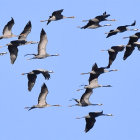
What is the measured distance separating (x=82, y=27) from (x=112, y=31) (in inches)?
94.3

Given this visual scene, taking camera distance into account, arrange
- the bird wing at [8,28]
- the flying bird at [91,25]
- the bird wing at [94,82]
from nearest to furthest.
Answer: the flying bird at [91,25] → the bird wing at [8,28] → the bird wing at [94,82]

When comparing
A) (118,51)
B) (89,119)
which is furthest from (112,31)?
(89,119)

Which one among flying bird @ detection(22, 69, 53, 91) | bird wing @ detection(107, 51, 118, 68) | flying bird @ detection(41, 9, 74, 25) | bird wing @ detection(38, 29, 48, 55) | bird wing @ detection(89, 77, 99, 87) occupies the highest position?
flying bird @ detection(41, 9, 74, 25)

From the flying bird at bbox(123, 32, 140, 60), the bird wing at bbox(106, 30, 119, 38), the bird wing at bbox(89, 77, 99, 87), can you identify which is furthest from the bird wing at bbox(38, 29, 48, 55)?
the flying bird at bbox(123, 32, 140, 60)

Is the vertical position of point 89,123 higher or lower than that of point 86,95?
lower

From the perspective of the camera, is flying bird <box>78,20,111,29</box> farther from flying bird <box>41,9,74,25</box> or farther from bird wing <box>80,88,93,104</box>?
bird wing <box>80,88,93,104</box>

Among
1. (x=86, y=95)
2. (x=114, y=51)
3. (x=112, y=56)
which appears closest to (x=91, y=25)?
(x=114, y=51)

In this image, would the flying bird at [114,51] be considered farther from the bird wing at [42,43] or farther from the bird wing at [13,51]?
the bird wing at [13,51]

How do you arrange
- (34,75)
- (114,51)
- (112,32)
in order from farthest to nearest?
(114,51) → (34,75) → (112,32)

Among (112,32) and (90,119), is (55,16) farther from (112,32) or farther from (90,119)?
(90,119)

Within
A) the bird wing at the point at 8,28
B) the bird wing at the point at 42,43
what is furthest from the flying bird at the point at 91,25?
the bird wing at the point at 8,28

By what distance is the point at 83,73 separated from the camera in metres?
83.8

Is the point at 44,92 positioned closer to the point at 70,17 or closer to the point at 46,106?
the point at 46,106

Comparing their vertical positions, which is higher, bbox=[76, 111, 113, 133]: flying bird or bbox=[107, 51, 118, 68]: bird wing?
bbox=[107, 51, 118, 68]: bird wing
